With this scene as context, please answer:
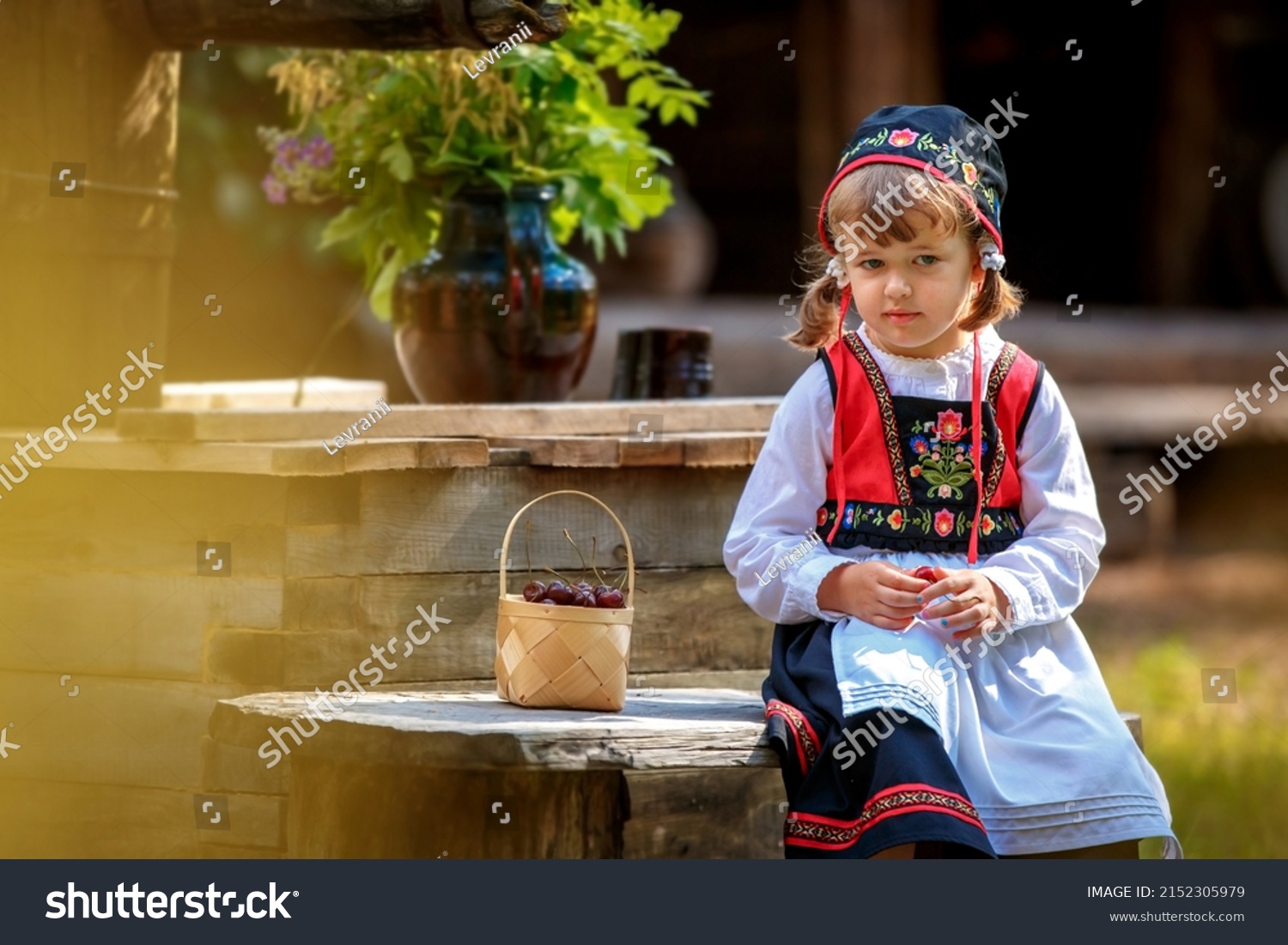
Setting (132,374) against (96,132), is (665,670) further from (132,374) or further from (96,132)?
(96,132)

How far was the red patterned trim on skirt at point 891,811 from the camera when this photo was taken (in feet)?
7.41

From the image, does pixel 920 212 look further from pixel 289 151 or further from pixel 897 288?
pixel 289 151

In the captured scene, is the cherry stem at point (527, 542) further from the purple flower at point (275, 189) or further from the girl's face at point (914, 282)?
the purple flower at point (275, 189)

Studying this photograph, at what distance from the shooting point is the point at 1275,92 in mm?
8914

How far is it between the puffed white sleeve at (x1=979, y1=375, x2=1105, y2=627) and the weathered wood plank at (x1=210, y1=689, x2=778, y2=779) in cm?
45

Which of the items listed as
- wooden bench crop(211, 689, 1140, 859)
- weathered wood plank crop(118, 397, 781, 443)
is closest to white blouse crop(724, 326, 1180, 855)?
wooden bench crop(211, 689, 1140, 859)

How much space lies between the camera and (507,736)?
227cm

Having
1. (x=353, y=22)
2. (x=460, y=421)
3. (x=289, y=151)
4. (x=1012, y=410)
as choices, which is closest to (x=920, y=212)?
(x=1012, y=410)

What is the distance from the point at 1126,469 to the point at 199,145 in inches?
172

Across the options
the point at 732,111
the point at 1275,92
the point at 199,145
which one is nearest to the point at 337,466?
the point at 199,145

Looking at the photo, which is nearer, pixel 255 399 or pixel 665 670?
pixel 665 670

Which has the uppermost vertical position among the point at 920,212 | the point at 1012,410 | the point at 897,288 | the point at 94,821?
the point at 920,212

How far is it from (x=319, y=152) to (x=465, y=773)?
6.24ft

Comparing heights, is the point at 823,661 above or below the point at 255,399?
below
